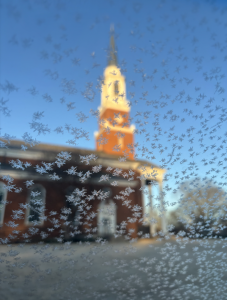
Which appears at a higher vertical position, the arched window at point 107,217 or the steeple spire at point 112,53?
the steeple spire at point 112,53

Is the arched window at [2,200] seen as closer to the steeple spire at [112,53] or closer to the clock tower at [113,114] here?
the clock tower at [113,114]

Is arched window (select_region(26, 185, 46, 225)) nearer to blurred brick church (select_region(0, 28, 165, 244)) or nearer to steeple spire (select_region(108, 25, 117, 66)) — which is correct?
blurred brick church (select_region(0, 28, 165, 244))

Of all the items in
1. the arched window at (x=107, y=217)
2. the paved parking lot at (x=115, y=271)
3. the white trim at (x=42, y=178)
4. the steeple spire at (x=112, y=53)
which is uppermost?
the steeple spire at (x=112, y=53)

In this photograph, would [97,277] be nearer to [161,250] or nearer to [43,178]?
[161,250]

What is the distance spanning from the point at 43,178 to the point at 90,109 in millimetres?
298

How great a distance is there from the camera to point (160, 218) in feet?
2.74

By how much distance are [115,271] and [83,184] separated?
15.2 inches

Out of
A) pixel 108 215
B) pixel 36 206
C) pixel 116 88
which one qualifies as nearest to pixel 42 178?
pixel 36 206

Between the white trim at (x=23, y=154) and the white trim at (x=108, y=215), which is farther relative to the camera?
the white trim at (x=108, y=215)

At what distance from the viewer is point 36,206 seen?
690 mm

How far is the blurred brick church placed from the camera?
2.21ft

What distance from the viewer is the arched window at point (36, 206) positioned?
2.24 feet

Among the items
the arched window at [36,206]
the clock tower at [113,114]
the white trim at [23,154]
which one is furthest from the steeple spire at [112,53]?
the arched window at [36,206]

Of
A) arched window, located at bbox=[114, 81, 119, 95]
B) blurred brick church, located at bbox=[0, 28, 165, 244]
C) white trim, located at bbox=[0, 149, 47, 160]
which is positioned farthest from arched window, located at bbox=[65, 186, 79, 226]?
arched window, located at bbox=[114, 81, 119, 95]
